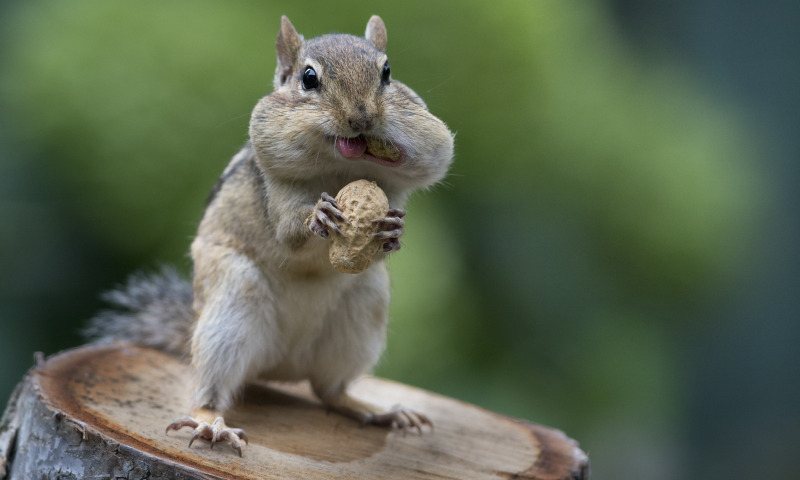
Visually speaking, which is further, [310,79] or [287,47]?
[287,47]

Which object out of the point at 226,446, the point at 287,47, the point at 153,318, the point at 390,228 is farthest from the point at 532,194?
the point at 226,446

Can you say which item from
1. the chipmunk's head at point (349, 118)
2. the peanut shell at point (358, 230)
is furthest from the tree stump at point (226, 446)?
the chipmunk's head at point (349, 118)

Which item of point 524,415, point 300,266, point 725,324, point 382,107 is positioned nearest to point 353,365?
point 300,266

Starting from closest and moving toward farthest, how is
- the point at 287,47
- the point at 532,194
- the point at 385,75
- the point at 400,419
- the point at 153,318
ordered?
the point at 385,75 < the point at 287,47 < the point at 400,419 < the point at 153,318 < the point at 532,194

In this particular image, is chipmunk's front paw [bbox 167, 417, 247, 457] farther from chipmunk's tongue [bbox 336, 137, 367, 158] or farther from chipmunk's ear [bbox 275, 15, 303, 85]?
chipmunk's ear [bbox 275, 15, 303, 85]

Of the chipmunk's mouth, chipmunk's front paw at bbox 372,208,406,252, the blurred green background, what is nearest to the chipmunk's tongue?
the chipmunk's mouth

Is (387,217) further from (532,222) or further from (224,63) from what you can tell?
(532,222)

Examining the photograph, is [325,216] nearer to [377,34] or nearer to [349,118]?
[349,118]

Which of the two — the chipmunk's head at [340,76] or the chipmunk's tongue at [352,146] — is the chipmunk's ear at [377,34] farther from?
the chipmunk's tongue at [352,146]
